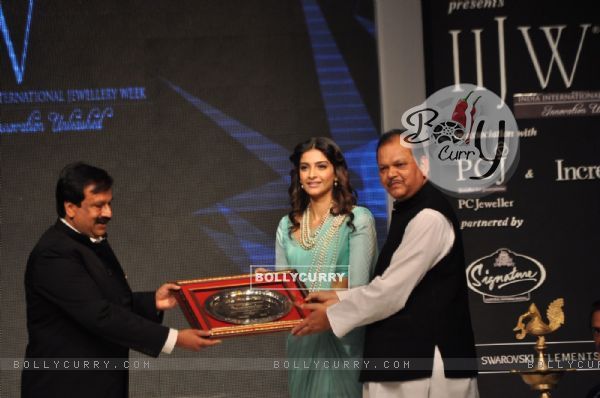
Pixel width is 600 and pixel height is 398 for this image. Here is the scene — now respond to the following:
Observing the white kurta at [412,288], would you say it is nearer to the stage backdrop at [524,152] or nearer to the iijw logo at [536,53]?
the stage backdrop at [524,152]

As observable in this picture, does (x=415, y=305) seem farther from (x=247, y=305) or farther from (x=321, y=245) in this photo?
Result: (x=247, y=305)

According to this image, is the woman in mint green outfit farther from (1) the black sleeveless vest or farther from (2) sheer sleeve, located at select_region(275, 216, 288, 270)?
(1) the black sleeveless vest

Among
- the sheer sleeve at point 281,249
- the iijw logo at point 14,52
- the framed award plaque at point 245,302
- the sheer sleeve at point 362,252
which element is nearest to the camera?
the framed award plaque at point 245,302

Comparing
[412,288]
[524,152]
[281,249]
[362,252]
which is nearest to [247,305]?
[281,249]

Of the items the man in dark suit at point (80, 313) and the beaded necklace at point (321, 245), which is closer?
the man in dark suit at point (80, 313)

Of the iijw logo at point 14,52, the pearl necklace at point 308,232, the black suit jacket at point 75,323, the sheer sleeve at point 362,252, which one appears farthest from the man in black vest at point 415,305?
the iijw logo at point 14,52

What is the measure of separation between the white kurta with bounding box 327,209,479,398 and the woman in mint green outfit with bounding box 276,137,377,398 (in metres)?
0.28

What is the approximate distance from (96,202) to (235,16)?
2.30 meters

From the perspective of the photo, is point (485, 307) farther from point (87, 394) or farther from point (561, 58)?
point (87, 394)

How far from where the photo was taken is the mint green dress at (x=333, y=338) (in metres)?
3.91

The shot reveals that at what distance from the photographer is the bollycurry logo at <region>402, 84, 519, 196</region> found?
5.27 metres

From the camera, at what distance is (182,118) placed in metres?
5.42

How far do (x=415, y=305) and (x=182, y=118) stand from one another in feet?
7.69
